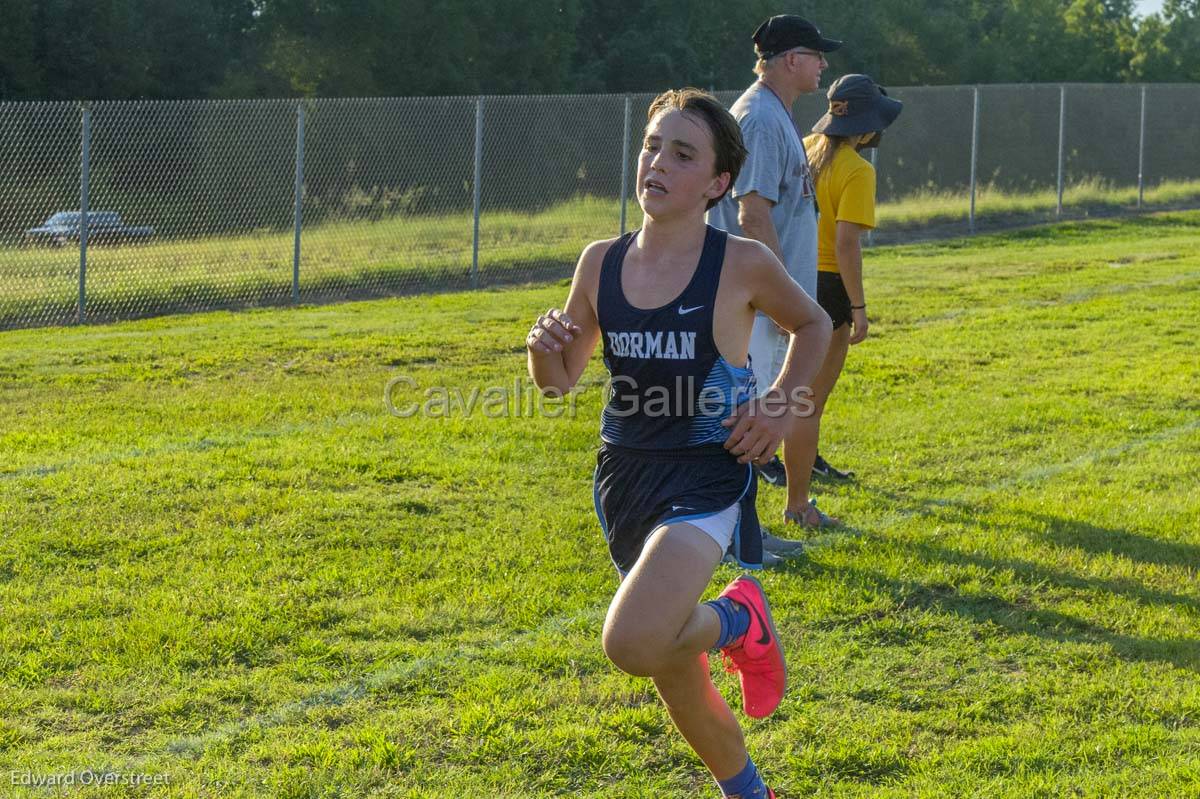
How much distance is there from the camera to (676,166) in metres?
3.55

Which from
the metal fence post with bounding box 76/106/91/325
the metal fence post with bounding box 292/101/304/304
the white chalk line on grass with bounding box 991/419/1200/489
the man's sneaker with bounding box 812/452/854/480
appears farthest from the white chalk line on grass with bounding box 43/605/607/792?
the metal fence post with bounding box 292/101/304/304

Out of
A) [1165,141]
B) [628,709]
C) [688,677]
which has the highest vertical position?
[1165,141]

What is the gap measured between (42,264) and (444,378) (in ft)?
17.2

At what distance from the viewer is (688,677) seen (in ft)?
10.8

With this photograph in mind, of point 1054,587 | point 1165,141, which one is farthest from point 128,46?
point 1054,587

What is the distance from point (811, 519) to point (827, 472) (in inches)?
38.3

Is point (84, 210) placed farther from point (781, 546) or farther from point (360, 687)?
point (360, 687)

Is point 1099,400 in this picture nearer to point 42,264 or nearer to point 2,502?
point 2,502

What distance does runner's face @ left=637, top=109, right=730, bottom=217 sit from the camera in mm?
3537

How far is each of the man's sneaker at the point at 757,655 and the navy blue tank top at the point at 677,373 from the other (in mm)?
432

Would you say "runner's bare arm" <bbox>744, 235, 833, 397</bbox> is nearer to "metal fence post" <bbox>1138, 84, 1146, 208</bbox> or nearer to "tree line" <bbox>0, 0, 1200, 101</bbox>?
"metal fence post" <bbox>1138, 84, 1146, 208</bbox>

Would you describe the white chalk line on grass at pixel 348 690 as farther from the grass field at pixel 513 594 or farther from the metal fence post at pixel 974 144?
the metal fence post at pixel 974 144

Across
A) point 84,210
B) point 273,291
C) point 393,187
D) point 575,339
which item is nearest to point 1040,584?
point 575,339

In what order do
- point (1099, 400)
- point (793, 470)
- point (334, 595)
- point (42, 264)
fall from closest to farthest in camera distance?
point (334, 595) < point (793, 470) < point (1099, 400) < point (42, 264)
